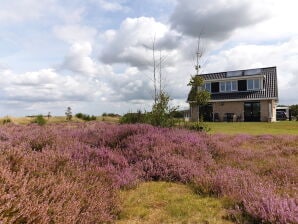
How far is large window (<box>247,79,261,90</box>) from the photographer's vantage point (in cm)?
4103

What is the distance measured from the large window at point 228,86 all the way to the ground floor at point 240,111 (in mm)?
1839

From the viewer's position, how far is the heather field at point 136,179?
358 cm

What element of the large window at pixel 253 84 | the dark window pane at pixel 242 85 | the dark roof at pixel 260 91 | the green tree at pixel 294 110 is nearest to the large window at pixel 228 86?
the dark window pane at pixel 242 85

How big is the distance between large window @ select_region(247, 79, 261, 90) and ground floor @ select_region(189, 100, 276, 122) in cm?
178

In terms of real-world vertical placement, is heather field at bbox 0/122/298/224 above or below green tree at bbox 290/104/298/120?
below

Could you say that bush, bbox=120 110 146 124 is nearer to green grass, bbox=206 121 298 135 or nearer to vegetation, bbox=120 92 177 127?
vegetation, bbox=120 92 177 127

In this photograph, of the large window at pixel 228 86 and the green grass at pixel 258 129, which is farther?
the large window at pixel 228 86

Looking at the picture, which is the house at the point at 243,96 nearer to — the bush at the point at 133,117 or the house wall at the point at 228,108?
the house wall at the point at 228,108

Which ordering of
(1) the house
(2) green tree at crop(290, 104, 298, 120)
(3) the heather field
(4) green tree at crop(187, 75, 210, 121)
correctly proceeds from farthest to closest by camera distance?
1. (2) green tree at crop(290, 104, 298, 120)
2. (1) the house
3. (4) green tree at crop(187, 75, 210, 121)
4. (3) the heather field

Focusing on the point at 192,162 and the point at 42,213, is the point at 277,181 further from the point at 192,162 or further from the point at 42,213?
the point at 42,213

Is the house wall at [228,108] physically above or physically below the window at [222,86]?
below

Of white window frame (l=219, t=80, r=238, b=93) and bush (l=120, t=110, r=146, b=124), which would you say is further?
white window frame (l=219, t=80, r=238, b=93)

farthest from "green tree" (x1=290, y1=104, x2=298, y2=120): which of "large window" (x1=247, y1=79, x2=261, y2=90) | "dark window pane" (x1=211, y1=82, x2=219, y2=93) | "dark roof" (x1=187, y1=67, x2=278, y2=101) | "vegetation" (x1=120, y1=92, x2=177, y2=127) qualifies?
"vegetation" (x1=120, y1=92, x2=177, y2=127)

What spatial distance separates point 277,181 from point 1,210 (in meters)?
5.18
